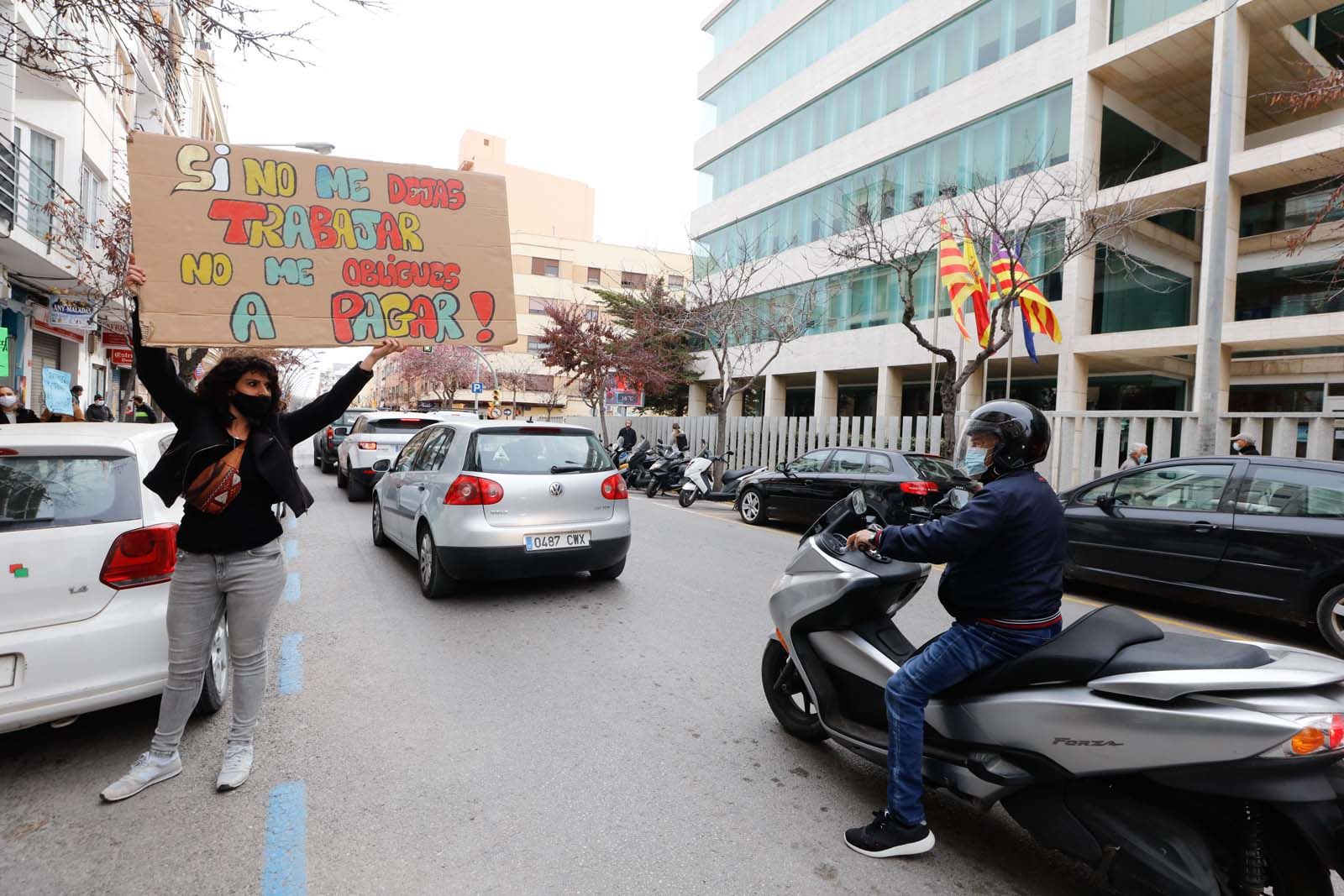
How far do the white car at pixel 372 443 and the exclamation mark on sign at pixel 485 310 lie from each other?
29.3ft

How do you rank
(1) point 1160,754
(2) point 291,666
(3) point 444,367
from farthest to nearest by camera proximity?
(3) point 444,367 → (2) point 291,666 → (1) point 1160,754

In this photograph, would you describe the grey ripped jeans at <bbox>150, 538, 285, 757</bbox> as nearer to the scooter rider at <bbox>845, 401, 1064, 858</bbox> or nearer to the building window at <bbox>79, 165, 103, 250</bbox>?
the scooter rider at <bbox>845, 401, 1064, 858</bbox>

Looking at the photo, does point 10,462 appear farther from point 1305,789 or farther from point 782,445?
point 782,445

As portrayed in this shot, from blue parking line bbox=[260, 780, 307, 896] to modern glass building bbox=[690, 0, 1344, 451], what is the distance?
1211 cm

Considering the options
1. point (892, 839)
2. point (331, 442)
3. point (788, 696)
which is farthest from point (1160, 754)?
point (331, 442)

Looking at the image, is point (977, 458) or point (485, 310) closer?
point (977, 458)

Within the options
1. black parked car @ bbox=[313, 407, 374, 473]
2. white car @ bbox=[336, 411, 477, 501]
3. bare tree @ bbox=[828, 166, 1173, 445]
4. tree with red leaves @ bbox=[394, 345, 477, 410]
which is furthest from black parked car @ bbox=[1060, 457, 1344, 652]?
tree with red leaves @ bbox=[394, 345, 477, 410]

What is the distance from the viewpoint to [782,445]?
21172 millimetres

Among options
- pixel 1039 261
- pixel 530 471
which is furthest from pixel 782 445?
pixel 530 471

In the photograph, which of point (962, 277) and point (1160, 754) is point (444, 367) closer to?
point (962, 277)

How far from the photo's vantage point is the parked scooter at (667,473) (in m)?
17.6

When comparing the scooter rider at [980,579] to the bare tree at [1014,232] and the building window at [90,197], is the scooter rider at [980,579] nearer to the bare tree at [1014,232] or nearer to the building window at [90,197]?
the bare tree at [1014,232]

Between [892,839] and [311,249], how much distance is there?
3946 millimetres

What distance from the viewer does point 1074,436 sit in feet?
46.6
